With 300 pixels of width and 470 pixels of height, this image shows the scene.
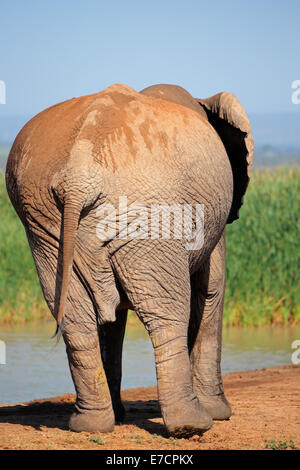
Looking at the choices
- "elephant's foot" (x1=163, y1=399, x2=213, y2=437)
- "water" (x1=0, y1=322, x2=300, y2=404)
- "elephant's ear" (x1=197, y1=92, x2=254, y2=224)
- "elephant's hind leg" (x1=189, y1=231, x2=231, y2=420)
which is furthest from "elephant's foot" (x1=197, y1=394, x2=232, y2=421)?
"water" (x1=0, y1=322, x2=300, y2=404)

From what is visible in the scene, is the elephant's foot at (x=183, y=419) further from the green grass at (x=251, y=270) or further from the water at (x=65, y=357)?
the green grass at (x=251, y=270)

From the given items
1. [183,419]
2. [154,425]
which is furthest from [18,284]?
[183,419]

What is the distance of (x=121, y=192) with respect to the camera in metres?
4.61

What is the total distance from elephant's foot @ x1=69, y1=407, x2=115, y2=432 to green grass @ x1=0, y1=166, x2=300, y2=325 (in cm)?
725

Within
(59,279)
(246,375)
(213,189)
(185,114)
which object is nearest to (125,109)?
(185,114)

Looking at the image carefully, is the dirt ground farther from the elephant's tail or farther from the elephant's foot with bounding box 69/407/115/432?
the elephant's tail

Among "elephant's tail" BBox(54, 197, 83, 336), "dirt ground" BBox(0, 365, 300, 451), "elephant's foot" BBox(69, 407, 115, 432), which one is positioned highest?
"elephant's tail" BBox(54, 197, 83, 336)

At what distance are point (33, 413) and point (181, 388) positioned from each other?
1818mm

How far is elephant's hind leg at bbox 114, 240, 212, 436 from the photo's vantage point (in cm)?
477

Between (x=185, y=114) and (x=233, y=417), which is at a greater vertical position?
(x=185, y=114)

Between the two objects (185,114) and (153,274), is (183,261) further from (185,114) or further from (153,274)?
(185,114)

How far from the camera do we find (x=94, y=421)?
5.05m

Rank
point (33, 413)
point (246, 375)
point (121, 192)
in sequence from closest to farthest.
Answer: point (121, 192)
point (33, 413)
point (246, 375)

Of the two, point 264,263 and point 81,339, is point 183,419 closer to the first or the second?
point 81,339
